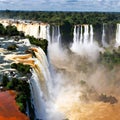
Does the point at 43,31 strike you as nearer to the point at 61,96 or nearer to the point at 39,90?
the point at 61,96

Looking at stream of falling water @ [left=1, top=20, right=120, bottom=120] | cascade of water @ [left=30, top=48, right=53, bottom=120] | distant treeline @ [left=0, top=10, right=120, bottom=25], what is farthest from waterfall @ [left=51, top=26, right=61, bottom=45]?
cascade of water @ [left=30, top=48, right=53, bottom=120]

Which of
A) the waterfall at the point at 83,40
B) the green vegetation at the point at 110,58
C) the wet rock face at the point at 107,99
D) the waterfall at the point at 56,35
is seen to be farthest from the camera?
the waterfall at the point at 83,40

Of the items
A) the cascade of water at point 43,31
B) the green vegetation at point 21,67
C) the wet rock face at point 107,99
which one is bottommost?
the wet rock face at point 107,99

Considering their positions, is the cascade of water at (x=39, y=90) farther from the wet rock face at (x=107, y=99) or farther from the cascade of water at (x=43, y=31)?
the cascade of water at (x=43, y=31)

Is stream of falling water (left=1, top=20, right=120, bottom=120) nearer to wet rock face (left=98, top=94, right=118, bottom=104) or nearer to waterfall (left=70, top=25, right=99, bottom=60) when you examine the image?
wet rock face (left=98, top=94, right=118, bottom=104)

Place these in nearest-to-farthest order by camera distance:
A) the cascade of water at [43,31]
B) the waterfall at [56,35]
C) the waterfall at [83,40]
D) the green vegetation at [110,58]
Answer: the green vegetation at [110,58]
the cascade of water at [43,31]
the waterfall at [56,35]
the waterfall at [83,40]

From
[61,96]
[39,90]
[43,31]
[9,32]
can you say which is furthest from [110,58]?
[39,90]

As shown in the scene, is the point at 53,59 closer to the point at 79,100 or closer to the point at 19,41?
the point at 19,41

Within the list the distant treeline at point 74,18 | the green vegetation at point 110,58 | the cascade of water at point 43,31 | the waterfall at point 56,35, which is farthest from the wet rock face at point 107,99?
the distant treeline at point 74,18
